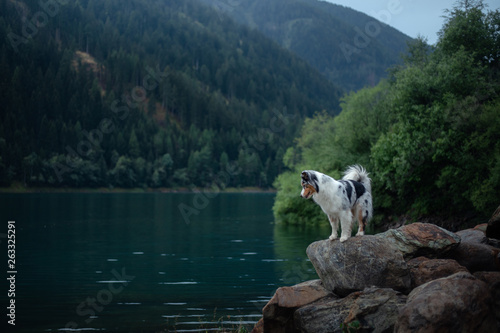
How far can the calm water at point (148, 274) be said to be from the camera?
21656 mm

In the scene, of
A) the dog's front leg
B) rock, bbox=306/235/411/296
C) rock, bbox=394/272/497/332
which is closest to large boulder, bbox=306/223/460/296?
rock, bbox=306/235/411/296

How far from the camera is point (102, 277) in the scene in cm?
3109

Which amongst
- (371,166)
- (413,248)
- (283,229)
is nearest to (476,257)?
(413,248)

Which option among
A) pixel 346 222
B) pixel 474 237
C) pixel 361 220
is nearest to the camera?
pixel 346 222

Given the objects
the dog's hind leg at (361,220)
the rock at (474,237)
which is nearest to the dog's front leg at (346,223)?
the dog's hind leg at (361,220)

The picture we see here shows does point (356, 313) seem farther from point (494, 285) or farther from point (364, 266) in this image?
point (494, 285)

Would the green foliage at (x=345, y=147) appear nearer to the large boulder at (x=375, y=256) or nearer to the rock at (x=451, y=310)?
the large boulder at (x=375, y=256)

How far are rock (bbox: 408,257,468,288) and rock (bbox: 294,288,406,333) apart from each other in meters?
1.64

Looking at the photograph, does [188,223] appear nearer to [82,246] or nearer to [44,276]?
[82,246]

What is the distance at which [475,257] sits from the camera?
17.5m

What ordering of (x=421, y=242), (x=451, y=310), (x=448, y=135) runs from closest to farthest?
(x=451, y=310) < (x=421, y=242) < (x=448, y=135)

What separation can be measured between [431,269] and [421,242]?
1.28 metres

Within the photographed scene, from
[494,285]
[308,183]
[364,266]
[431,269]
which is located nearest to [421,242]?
[431,269]

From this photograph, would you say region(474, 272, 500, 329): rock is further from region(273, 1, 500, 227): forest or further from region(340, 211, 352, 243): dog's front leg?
region(273, 1, 500, 227): forest
